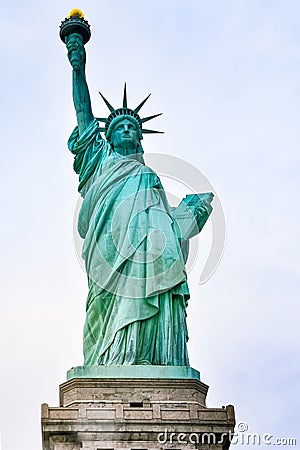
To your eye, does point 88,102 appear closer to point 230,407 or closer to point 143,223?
point 143,223

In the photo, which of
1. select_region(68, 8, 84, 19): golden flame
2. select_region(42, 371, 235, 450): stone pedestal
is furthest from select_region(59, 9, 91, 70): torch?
select_region(42, 371, 235, 450): stone pedestal

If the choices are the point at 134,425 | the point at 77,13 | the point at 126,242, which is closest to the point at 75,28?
the point at 77,13

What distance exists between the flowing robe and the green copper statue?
2cm

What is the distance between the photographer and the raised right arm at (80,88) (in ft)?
74.4

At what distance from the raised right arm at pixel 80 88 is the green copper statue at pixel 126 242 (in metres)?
0.02

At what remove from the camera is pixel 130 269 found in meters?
20.1

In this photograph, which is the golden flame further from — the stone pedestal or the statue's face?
the stone pedestal

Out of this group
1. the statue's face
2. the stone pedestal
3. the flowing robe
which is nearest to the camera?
the stone pedestal

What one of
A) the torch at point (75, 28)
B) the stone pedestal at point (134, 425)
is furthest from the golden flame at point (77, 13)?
the stone pedestal at point (134, 425)

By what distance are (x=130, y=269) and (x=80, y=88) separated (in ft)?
15.1

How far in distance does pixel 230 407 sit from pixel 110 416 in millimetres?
1932

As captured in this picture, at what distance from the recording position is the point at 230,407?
57.7 feet

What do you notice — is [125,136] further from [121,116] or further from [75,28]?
[75,28]

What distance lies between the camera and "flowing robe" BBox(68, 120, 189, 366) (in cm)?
1934
